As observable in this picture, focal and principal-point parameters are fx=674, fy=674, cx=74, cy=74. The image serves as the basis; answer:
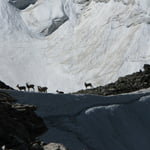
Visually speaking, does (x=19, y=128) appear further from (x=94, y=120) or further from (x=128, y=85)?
(x=128, y=85)

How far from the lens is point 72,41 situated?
93.1 metres

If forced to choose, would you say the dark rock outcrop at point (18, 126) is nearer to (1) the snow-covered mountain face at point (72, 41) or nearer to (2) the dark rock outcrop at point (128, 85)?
(2) the dark rock outcrop at point (128, 85)

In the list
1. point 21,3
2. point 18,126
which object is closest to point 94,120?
point 18,126

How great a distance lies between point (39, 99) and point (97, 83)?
52.3 m

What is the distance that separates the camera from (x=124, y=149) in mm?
30094

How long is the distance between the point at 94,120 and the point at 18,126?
10025 mm

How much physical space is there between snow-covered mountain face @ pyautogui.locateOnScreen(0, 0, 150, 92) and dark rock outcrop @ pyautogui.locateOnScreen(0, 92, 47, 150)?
54.1 metres

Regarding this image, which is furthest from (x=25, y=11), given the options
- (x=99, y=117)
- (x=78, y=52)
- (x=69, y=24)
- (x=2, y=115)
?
(x=2, y=115)

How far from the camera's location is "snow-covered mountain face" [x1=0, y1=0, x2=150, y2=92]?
83.1m

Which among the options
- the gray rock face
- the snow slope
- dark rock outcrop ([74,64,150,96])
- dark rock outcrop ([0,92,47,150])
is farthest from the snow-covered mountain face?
dark rock outcrop ([0,92,47,150])

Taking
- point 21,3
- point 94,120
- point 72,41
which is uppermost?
point 94,120

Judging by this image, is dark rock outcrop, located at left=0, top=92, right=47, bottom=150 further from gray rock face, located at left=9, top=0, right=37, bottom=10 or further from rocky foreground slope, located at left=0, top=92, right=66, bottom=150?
gray rock face, located at left=9, top=0, right=37, bottom=10

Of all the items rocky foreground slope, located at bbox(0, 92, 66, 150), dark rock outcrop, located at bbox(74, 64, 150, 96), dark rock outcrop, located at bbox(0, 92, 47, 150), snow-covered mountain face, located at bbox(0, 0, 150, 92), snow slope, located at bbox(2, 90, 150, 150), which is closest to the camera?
rocky foreground slope, located at bbox(0, 92, 66, 150)

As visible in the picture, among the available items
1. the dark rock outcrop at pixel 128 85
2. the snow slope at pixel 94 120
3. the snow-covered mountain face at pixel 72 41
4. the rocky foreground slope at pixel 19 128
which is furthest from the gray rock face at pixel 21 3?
the rocky foreground slope at pixel 19 128
